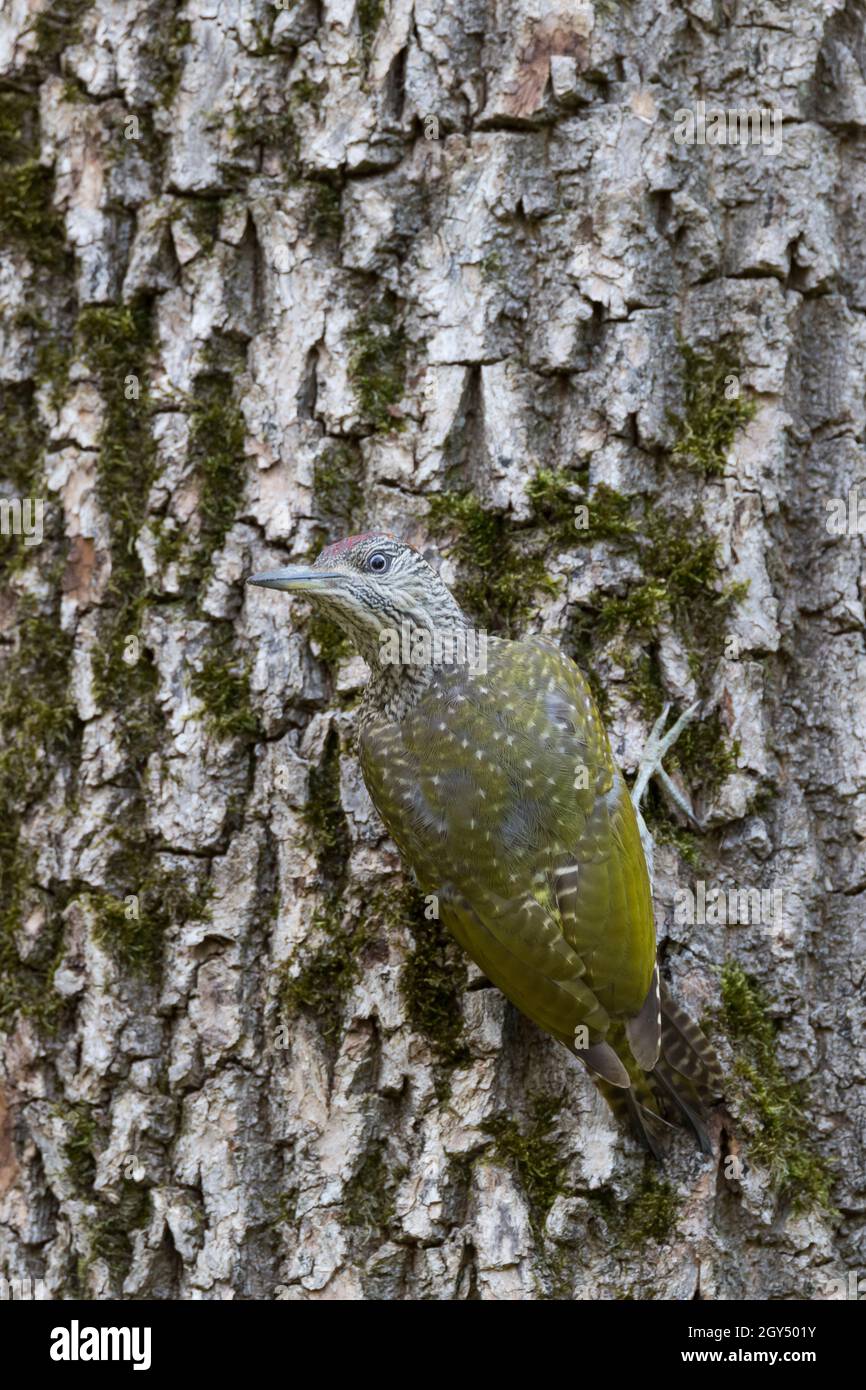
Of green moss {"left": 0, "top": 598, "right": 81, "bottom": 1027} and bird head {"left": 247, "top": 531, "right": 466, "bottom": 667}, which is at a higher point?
bird head {"left": 247, "top": 531, "right": 466, "bottom": 667}

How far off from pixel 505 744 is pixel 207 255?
5.10ft

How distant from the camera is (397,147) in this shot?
349 centimetres

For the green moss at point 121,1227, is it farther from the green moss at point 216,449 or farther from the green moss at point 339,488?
the green moss at point 339,488

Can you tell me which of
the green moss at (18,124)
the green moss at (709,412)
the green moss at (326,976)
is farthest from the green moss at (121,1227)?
the green moss at (18,124)

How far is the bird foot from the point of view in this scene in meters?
3.31

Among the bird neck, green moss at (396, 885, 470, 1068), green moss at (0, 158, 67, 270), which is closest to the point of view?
green moss at (396, 885, 470, 1068)

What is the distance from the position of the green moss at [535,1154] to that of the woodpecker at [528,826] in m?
0.18

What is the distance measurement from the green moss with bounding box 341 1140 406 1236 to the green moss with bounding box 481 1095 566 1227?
251 mm

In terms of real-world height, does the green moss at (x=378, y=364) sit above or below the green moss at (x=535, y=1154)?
above

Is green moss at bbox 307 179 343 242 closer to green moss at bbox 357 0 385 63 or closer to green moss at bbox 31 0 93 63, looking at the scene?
green moss at bbox 357 0 385 63

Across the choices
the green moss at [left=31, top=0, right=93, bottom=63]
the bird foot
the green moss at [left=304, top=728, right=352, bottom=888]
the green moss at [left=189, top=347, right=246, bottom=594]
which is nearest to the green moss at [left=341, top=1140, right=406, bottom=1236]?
the green moss at [left=304, top=728, right=352, bottom=888]

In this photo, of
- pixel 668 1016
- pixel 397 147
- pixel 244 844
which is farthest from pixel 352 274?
pixel 668 1016

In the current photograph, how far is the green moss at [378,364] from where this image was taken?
348cm

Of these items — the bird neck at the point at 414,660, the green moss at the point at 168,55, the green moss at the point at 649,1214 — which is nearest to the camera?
the green moss at the point at 649,1214
